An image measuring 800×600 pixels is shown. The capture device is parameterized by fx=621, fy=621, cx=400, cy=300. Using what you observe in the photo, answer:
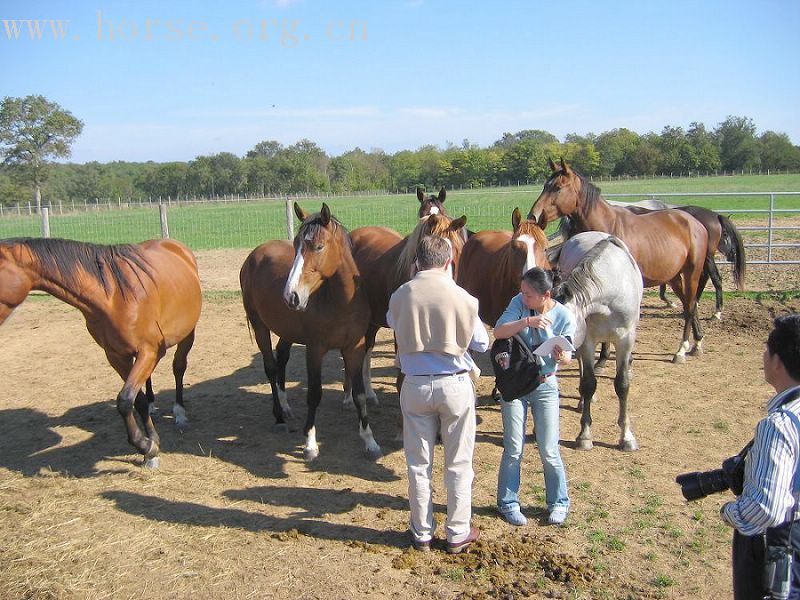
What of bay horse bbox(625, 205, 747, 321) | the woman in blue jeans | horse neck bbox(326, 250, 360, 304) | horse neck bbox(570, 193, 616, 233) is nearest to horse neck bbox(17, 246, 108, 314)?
horse neck bbox(326, 250, 360, 304)

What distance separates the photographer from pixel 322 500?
14.6 ft

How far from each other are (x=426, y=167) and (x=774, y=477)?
74.3 metres

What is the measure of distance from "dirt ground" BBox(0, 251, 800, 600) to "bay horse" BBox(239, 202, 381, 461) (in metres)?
0.54

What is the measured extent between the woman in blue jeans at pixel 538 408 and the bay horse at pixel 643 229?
11.5ft

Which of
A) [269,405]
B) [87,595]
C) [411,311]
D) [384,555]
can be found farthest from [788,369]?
[269,405]

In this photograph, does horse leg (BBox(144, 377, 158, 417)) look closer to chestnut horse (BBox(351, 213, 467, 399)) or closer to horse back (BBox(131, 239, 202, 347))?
horse back (BBox(131, 239, 202, 347))

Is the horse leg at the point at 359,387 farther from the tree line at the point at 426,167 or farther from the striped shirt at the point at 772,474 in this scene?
the tree line at the point at 426,167

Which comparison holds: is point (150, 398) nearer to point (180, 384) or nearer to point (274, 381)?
point (180, 384)

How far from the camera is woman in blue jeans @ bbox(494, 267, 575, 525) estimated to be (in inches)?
147

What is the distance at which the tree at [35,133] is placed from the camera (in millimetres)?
55844

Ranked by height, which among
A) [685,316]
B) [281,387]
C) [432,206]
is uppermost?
[432,206]

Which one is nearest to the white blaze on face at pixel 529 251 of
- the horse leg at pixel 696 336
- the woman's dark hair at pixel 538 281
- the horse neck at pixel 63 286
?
the woman's dark hair at pixel 538 281

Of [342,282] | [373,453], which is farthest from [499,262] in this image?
[373,453]

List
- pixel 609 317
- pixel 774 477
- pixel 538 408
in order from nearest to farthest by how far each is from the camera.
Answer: pixel 774 477
pixel 538 408
pixel 609 317
